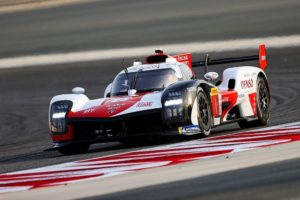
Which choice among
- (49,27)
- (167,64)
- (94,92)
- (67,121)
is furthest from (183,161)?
(49,27)

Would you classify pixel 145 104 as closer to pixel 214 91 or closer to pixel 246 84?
pixel 214 91

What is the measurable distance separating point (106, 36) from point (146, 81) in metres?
17.2

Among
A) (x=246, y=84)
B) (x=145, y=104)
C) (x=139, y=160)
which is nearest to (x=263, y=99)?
(x=246, y=84)

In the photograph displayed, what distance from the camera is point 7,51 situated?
102 ft

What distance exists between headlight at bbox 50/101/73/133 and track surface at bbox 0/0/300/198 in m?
3.20

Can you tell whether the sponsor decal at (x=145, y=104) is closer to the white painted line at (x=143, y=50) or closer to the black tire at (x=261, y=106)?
the black tire at (x=261, y=106)

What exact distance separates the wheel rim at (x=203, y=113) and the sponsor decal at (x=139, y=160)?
→ 48 cm

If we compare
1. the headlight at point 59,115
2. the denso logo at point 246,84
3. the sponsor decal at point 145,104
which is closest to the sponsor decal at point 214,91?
the denso logo at point 246,84

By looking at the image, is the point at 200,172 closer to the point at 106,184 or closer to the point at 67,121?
the point at 106,184

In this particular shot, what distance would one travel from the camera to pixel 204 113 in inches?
520

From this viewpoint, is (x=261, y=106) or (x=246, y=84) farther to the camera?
(x=261, y=106)

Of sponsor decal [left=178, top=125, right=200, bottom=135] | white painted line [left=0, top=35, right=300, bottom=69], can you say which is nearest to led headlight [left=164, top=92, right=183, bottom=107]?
sponsor decal [left=178, top=125, right=200, bottom=135]

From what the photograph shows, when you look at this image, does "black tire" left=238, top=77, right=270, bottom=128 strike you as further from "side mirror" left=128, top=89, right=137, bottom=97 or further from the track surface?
"side mirror" left=128, top=89, right=137, bottom=97

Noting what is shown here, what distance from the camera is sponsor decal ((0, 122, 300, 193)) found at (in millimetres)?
9547
